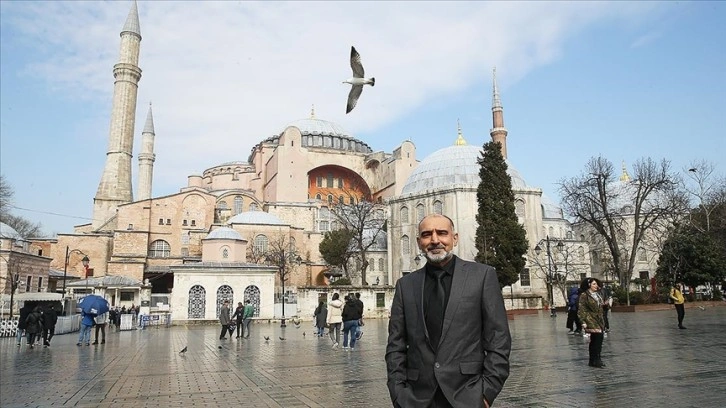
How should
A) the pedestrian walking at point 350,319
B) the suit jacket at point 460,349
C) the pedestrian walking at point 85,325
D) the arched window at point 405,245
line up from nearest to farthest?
1. the suit jacket at point 460,349
2. the pedestrian walking at point 350,319
3. the pedestrian walking at point 85,325
4. the arched window at point 405,245

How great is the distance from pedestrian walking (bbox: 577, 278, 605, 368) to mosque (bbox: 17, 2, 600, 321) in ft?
78.2

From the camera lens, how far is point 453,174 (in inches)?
1563

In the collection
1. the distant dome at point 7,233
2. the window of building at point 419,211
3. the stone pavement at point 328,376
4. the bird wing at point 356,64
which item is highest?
the window of building at point 419,211

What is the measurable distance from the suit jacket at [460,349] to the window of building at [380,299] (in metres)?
30.6

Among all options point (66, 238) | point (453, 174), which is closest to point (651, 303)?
point (453, 174)

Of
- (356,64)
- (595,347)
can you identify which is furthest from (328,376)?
(356,64)

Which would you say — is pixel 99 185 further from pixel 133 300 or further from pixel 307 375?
pixel 307 375

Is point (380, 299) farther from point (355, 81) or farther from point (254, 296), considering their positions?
point (355, 81)

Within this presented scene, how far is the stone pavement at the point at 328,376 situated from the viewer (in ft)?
20.4

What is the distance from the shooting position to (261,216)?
47.0m

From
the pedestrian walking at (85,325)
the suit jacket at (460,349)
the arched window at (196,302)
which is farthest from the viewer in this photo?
the arched window at (196,302)

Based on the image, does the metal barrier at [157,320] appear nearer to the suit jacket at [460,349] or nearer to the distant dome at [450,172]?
the distant dome at [450,172]

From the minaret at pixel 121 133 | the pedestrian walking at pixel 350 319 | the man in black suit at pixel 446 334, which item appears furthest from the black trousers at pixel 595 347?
the minaret at pixel 121 133

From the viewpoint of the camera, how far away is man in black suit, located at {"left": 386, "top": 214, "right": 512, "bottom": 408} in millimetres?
2717
